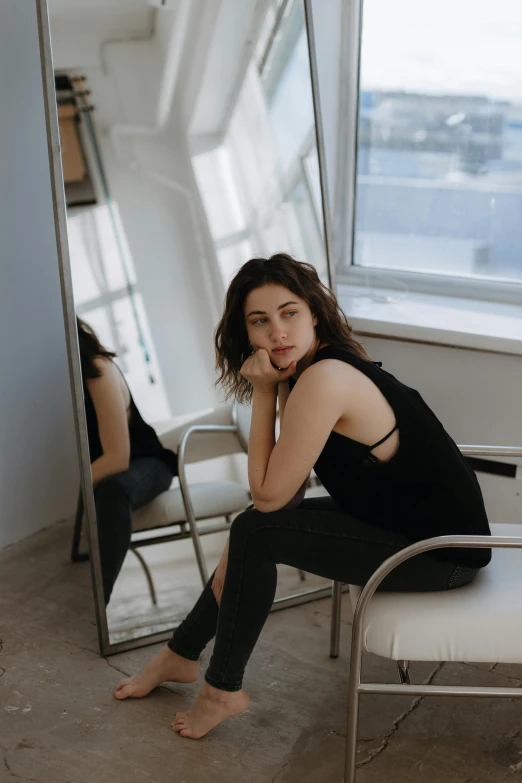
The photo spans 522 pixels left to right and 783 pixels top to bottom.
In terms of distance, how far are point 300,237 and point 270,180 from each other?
176mm

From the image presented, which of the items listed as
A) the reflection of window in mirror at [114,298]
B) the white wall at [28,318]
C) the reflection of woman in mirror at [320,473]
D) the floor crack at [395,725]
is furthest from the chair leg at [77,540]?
the floor crack at [395,725]

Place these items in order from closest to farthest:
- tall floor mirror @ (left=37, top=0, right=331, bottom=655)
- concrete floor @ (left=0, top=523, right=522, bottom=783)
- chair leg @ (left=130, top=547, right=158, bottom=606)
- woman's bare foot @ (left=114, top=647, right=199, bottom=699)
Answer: concrete floor @ (left=0, top=523, right=522, bottom=783) → woman's bare foot @ (left=114, top=647, right=199, bottom=699) → tall floor mirror @ (left=37, top=0, right=331, bottom=655) → chair leg @ (left=130, top=547, right=158, bottom=606)

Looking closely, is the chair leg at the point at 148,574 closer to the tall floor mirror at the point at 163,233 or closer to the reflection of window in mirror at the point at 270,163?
the tall floor mirror at the point at 163,233

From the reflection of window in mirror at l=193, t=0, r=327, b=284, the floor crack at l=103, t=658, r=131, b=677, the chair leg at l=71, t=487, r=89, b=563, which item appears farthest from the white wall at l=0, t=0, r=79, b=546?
the floor crack at l=103, t=658, r=131, b=677

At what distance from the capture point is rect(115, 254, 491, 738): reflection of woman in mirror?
5.07 feet

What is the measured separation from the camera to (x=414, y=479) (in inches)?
61.7

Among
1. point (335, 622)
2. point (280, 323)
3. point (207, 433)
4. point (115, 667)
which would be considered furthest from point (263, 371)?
point (115, 667)

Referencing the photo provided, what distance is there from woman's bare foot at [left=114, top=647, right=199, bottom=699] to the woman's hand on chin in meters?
0.61

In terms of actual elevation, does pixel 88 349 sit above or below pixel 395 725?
above

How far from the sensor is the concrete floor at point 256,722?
164 centimetres

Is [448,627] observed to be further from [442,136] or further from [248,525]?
[442,136]

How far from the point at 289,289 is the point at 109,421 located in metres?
0.58

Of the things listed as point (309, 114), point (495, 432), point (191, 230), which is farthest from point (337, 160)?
point (495, 432)

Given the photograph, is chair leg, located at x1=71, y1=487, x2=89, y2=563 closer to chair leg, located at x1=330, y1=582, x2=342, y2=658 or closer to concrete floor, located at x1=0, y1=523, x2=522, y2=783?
concrete floor, located at x1=0, y1=523, x2=522, y2=783
